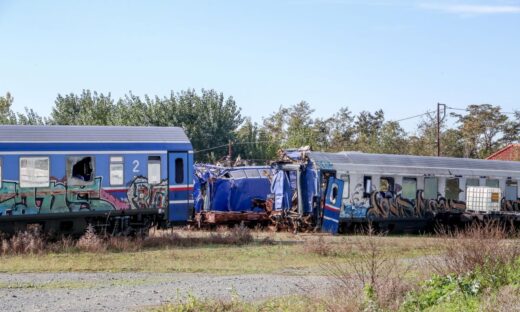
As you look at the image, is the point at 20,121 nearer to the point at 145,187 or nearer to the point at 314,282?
the point at 145,187

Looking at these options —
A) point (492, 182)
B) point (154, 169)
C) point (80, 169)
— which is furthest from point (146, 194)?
point (492, 182)

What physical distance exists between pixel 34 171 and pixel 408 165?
1491 centimetres

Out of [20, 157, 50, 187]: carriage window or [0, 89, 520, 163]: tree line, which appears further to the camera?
[0, 89, 520, 163]: tree line

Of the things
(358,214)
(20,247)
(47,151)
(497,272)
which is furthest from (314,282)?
(358,214)

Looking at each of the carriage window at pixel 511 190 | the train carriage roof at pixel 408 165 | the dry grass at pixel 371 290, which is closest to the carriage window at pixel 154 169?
the train carriage roof at pixel 408 165

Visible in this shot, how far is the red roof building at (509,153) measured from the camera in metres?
61.2

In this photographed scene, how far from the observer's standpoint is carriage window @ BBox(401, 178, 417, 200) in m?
29.5

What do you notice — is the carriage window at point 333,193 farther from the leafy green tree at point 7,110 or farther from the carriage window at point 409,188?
the leafy green tree at point 7,110

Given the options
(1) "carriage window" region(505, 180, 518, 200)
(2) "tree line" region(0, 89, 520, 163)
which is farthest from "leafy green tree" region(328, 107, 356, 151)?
(1) "carriage window" region(505, 180, 518, 200)

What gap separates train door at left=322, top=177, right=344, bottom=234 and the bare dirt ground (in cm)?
1122

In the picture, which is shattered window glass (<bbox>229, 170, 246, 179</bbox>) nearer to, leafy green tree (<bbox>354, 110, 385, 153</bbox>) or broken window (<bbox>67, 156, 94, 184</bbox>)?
broken window (<bbox>67, 156, 94, 184</bbox>)

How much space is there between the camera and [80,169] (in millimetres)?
22188

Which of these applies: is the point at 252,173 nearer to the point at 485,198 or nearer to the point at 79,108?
the point at 485,198

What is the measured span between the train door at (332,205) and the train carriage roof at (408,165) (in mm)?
721
